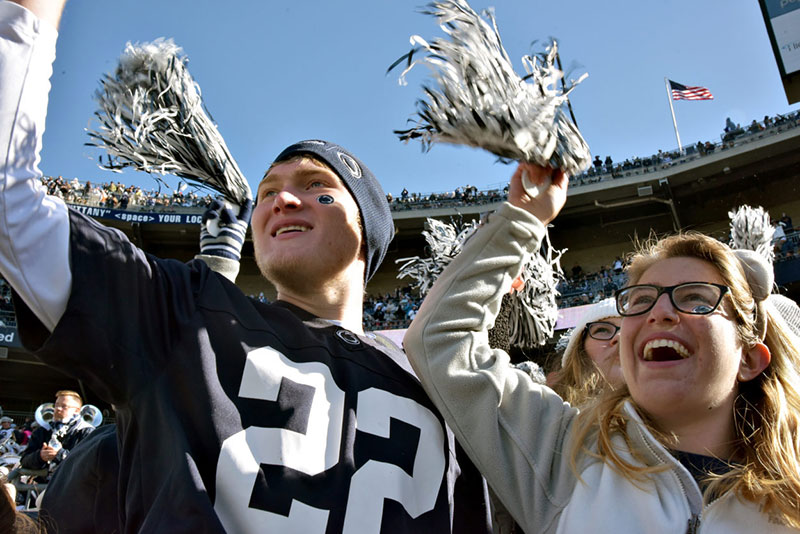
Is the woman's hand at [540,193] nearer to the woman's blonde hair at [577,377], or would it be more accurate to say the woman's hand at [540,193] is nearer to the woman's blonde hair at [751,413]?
the woman's blonde hair at [751,413]

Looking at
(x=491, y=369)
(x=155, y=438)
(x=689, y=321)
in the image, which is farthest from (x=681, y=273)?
(x=155, y=438)

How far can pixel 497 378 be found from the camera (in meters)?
1.60

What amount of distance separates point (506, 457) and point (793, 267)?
56.2ft

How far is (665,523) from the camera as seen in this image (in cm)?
137

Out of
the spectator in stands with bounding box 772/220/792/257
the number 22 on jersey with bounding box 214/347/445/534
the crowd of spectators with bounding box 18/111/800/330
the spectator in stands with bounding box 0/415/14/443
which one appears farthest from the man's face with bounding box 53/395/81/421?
the spectator in stands with bounding box 772/220/792/257

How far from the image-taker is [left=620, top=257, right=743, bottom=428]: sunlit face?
1547mm

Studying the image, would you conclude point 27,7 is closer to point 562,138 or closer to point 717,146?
point 562,138

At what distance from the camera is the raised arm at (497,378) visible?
1.53 meters

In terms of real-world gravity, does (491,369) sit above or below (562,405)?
above

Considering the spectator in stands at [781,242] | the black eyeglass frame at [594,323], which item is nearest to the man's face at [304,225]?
the black eyeglass frame at [594,323]

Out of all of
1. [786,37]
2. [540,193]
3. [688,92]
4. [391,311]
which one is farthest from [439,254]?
[688,92]

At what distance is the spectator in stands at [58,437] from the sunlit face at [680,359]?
19.6 ft

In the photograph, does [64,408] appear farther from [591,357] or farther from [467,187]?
[467,187]

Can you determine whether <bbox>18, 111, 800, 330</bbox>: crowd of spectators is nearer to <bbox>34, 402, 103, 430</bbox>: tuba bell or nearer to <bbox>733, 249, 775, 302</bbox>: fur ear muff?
<bbox>34, 402, 103, 430</bbox>: tuba bell
